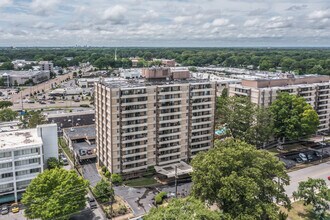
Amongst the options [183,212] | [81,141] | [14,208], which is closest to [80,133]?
[81,141]

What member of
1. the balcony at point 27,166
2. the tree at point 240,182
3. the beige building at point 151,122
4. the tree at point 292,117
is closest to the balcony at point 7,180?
the balcony at point 27,166

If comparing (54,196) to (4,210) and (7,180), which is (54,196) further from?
(7,180)

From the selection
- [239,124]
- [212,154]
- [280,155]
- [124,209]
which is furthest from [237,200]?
[280,155]

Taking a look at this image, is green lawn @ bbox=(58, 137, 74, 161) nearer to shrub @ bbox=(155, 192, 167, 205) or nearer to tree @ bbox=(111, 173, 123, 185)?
tree @ bbox=(111, 173, 123, 185)

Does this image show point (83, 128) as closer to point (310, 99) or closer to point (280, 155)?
point (280, 155)

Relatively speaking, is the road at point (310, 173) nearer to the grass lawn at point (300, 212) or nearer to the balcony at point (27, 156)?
the grass lawn at point (300, 212)

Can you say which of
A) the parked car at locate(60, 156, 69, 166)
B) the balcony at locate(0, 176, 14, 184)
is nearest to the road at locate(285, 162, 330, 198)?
the parked car at locate(60, 156, 69, 166)
